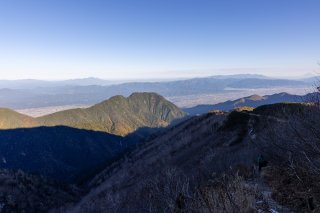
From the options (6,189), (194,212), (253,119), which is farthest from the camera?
(6,189)

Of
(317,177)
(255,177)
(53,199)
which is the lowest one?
(53,199)

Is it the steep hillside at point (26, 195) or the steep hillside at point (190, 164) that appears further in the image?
the steep hillside at point (26, 195)

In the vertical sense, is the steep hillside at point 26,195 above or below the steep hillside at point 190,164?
below

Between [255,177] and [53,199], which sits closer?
[255,177]

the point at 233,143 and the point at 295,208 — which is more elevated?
the point at 295,208

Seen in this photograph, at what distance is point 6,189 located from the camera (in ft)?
243

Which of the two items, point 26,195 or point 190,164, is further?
point 26,195

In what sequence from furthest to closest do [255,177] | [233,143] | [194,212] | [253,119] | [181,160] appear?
1. [181,160]
2. [253,119]
3. [233,143]
4. [255,177]
5. [194,212]

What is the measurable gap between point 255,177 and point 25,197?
68.8m

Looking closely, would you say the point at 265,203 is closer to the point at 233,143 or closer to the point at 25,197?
the point at 233,143

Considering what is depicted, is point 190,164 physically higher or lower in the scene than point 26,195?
higher

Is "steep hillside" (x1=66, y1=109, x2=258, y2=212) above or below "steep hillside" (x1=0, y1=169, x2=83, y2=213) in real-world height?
above

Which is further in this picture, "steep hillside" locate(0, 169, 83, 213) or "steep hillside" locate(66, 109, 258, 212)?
"steep hillside" locate(0, 169, 83, 213)

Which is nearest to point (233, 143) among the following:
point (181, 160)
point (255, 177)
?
point (181, 160)
